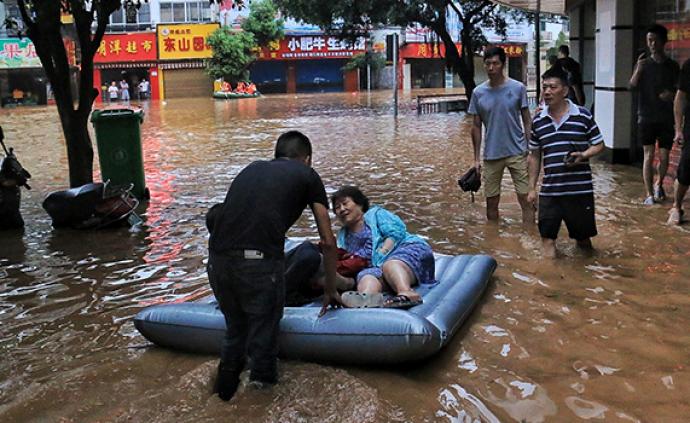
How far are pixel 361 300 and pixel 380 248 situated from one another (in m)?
0.68

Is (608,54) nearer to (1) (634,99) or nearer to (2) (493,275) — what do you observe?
(1) (634,99)

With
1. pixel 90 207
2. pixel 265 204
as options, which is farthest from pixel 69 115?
pixel 265 204

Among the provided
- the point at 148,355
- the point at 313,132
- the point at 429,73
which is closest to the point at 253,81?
the point at 429,73

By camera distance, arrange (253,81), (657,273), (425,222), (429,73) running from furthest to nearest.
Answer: (429,73)
(253,81)
(425,222)
(657,273)

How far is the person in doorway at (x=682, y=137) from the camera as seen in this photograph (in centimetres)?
708

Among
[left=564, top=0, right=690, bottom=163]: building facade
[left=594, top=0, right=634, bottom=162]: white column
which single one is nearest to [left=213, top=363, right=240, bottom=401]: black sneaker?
[left=564, top=0, right=690, bottom=163]: building facade

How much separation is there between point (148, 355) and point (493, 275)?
108 inches

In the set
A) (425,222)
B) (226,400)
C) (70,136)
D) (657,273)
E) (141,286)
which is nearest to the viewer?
(226,400)

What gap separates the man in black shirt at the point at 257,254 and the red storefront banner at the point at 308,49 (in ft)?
166

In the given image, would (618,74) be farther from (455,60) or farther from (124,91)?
(124,91)

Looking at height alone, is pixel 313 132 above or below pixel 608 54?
below

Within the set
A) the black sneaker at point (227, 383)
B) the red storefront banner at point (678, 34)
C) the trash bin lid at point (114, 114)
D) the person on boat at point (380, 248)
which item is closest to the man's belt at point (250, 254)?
the black sneaker at point (227, 383)

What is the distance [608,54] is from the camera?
1208 centimetres

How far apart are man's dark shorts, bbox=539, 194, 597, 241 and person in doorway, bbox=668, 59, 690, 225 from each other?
151 centimetres
